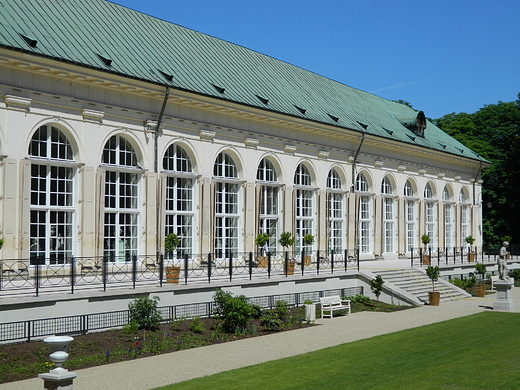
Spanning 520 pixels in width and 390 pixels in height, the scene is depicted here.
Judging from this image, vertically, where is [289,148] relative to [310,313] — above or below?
above

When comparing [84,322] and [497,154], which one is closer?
[84,322]

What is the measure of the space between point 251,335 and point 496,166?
43.2 meters

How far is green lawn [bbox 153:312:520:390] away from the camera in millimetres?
12266

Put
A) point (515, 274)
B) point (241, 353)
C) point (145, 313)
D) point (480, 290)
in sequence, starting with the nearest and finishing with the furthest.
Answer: point (241, 353) → point (145, 313) → point (480, 290) → point (515, 274)

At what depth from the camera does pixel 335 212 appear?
3575 cm

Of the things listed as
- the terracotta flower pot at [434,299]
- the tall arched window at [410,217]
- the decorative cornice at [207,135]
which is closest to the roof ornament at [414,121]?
the tall arched window at [410,217]

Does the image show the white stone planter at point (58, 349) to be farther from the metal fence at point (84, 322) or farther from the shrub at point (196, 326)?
the shrub at point (196, 326)

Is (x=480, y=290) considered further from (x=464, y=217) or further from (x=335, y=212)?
(x=464, y=217)

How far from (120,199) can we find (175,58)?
7.34 metres

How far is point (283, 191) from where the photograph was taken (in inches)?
1245

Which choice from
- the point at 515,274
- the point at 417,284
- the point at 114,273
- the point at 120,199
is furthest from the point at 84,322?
the point at 515,274

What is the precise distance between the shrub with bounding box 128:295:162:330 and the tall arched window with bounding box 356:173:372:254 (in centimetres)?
2125

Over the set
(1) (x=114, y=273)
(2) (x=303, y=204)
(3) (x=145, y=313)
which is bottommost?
(3) (x=145, y=313)

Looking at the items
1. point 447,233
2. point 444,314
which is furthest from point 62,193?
point 447,233
